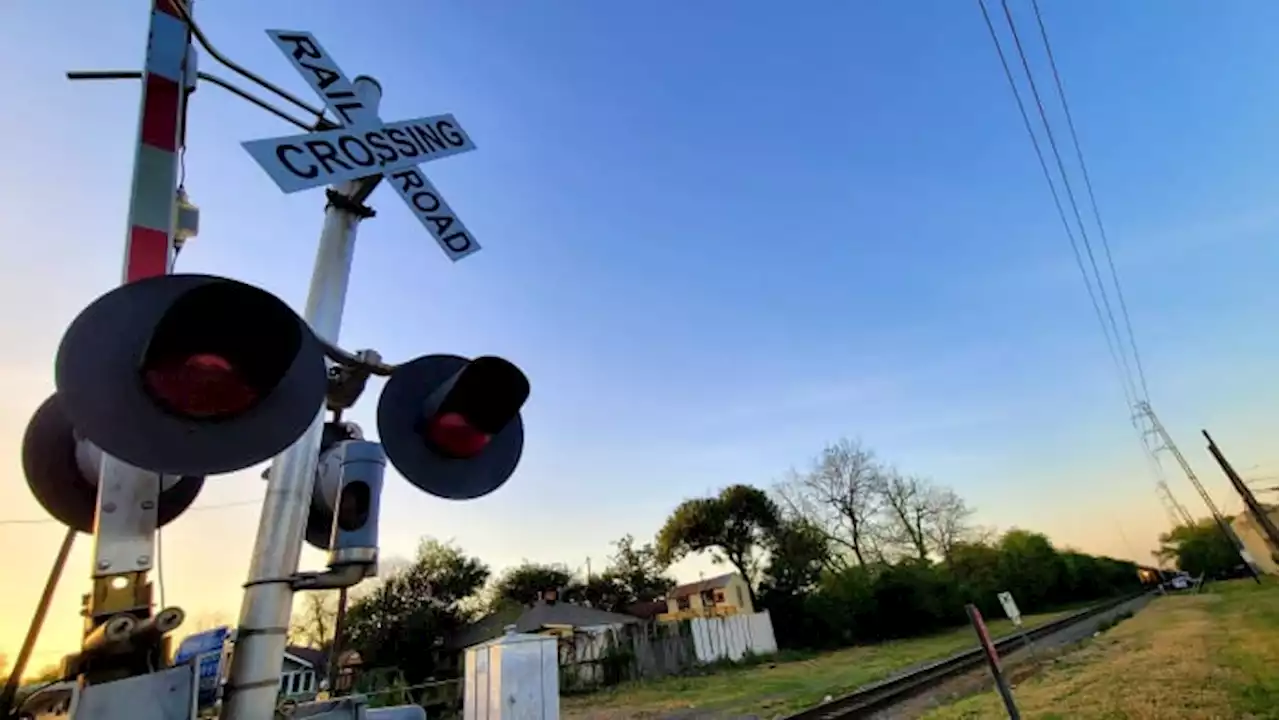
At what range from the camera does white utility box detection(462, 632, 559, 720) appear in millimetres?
1682

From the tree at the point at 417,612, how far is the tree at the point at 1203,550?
310 feet

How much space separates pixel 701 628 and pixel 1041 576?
4746 cm

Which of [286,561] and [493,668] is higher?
[286,561]

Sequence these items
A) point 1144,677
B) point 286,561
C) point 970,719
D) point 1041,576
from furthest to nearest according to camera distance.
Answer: point 1041,576
point 1144,677
point 970,719
point 286,561

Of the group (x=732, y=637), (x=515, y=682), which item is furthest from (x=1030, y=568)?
(x=515, y=682)

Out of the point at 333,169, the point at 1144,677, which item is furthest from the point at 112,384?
the point at 1144,677

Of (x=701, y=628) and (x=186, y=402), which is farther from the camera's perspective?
(x=701, y=628)

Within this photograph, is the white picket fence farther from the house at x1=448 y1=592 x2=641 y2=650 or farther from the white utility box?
the white utility box

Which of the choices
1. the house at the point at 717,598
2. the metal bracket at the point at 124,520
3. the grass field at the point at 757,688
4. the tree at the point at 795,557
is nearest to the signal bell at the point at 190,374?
the metal bracket at the point at 124,520

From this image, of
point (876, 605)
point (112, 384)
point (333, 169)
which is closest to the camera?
point (112, 384)

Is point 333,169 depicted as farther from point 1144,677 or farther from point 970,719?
point 1144,677

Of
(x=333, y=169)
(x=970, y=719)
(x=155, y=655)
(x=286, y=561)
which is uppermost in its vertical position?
(x=333, y=169)

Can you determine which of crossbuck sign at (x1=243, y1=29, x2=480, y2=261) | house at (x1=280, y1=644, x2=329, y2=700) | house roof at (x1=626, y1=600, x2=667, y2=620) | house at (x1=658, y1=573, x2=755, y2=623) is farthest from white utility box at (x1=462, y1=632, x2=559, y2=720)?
house roof at (x1=626, y1=600, x2=667, y2=620)

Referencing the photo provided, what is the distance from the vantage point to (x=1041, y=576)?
57.6 m
